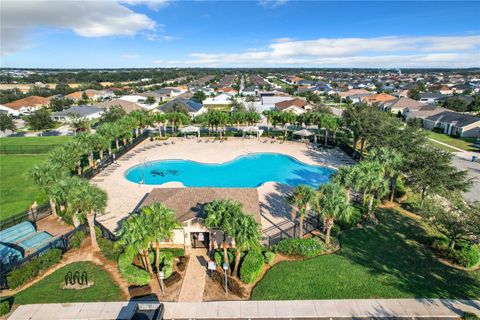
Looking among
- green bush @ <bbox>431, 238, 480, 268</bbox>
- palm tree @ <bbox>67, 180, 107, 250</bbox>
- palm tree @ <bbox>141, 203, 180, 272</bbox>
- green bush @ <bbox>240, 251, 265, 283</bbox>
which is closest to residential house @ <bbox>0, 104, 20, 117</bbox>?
palm tree @ <bbox>67, 180, 107, 250</bbox>

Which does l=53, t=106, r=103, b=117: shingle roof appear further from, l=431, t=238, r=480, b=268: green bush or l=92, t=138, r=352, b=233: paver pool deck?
l=431, t=238, r=480, b=268: green bush

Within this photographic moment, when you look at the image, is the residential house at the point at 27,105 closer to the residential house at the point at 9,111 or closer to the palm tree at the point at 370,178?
the residential house at the point at 9,111

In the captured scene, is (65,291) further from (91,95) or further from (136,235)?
(91,95)

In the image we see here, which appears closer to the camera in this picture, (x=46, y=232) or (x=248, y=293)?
(x=248, y=293)

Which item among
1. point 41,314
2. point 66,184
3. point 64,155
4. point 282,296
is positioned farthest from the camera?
point 64,155

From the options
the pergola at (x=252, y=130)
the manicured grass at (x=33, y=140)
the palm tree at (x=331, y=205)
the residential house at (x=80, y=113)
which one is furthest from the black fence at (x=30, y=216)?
the residential house at (x=80, y=113)

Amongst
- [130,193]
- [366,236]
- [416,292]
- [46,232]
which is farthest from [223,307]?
[130,193]

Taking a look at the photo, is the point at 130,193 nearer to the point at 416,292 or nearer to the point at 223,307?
the point at 223,307

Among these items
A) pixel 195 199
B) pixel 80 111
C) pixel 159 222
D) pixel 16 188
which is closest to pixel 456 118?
pixel 195 199
